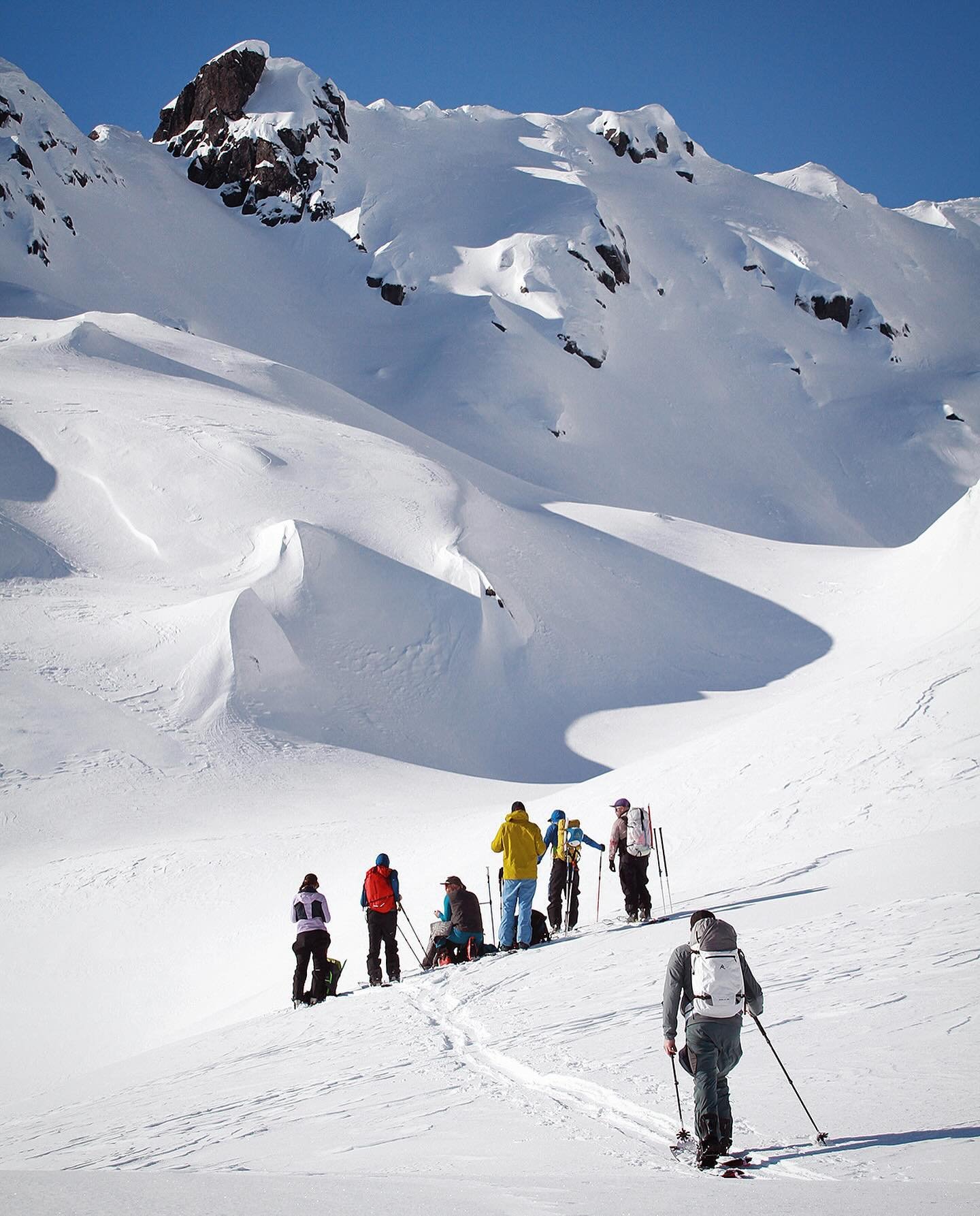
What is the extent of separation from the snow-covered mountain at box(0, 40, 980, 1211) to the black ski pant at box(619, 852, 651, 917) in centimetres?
68

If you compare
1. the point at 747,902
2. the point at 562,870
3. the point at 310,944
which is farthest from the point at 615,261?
the point at 310,944

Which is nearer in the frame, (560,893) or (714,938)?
(714,938)

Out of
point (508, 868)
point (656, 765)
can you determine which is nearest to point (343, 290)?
point (656, 765)

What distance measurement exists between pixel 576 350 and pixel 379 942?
6788cm

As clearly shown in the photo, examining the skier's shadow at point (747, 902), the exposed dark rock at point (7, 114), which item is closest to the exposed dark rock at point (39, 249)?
the exposed dark rock at point (7, 114)

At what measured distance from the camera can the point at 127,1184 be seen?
12.6ft

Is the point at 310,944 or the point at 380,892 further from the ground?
the point at 380,892

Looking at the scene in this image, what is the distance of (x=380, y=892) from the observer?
10.6 m

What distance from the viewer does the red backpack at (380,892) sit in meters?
10.6

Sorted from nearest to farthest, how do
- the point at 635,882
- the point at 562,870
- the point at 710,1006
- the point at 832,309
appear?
the point at 710,1006 < the point at 635,882 < the point at 562,870 < the point at 832,309

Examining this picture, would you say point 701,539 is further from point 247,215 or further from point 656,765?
point 247,215

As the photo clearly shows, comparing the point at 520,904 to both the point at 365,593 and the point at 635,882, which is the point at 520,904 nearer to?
the point at 635,882

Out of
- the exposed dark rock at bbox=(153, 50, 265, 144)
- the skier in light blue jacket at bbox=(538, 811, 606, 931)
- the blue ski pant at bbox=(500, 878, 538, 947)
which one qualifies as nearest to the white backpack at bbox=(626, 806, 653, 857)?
the blue ski pant at bbox=(500, 878, 538, 947)

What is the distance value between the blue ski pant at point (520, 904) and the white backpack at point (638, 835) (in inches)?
42.6
